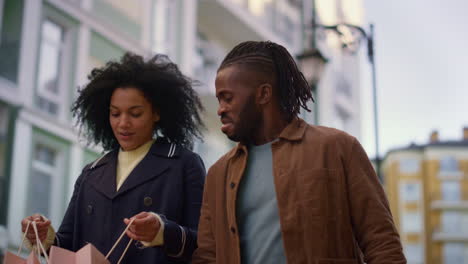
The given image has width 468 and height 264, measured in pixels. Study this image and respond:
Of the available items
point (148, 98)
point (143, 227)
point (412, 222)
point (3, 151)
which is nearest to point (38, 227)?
point (143, 227)

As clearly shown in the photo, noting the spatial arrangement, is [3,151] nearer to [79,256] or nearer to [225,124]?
[79,256]

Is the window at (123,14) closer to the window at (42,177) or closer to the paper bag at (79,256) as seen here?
the window at (42,177)

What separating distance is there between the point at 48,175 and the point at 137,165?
1249cm

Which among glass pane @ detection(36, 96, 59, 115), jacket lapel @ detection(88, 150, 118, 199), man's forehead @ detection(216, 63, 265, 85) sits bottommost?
jacket lapel @ detection(88, 150, 118, 199)

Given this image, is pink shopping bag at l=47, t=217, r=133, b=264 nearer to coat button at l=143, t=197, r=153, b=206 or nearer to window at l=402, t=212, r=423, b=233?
coat button at l=143, t=197, r=153, b=206

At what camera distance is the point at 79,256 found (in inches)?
154

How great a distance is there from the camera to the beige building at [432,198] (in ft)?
206

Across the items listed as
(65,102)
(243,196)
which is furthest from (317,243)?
(65,102)

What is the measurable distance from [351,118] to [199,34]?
391 inches

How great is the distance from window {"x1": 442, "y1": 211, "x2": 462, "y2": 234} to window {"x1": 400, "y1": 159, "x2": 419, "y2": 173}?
3.95 meters

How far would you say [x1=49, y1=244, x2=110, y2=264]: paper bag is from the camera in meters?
3.88

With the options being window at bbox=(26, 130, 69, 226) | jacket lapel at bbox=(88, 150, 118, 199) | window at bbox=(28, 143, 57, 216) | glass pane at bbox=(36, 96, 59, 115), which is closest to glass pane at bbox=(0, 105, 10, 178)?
window at bbox=(26, 130, 69, 226)

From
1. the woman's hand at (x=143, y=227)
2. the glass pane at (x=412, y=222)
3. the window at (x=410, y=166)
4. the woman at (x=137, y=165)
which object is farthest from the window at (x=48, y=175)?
the glass pane at (x=412, y=222)

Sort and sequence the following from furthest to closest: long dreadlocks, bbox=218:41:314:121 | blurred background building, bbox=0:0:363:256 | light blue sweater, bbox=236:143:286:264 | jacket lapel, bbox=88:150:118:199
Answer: blurred background building, bbox=0:0:363:256 → jacket lapel, bbox=88:150:118:199 → long dreadlocks, bbox=218:41:314:121 → light blue sweater, bbox=236:143:286:264
